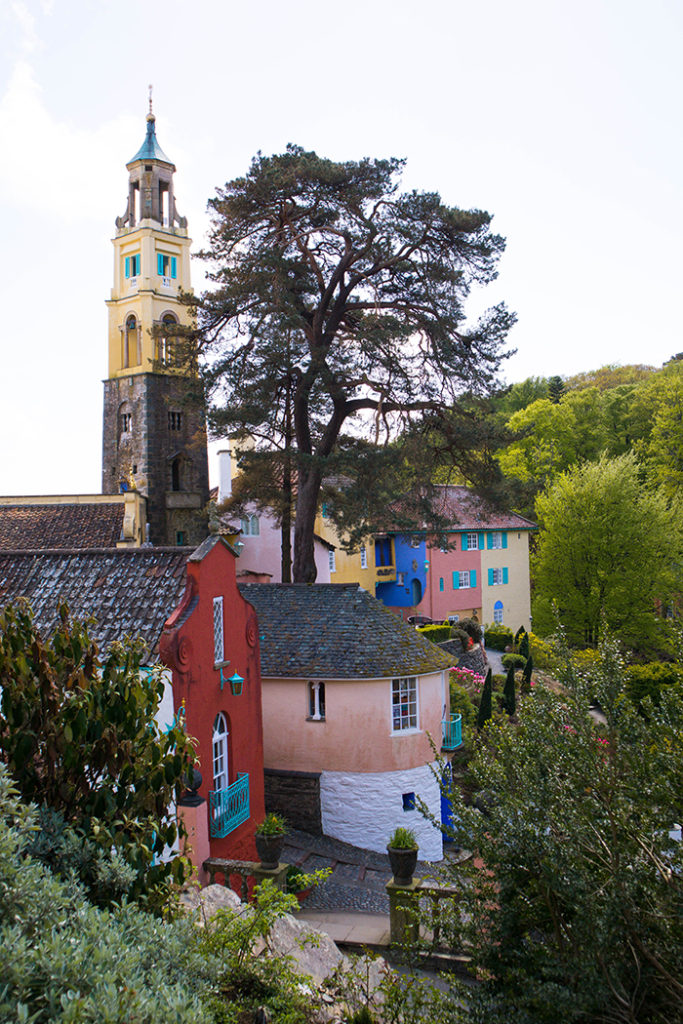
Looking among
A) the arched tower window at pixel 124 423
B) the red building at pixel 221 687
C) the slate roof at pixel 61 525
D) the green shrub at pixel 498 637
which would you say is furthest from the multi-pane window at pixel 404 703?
the arched tower window at pixel 124 423

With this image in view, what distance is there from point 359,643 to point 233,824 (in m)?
6.23

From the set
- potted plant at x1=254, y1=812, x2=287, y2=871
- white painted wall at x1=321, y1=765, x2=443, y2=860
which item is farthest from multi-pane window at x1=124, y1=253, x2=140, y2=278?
potted plant at x1=254, y1=812, x2=287, y2=871

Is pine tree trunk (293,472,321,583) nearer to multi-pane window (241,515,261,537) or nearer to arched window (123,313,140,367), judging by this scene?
multi-pane window (241,515,261,537)

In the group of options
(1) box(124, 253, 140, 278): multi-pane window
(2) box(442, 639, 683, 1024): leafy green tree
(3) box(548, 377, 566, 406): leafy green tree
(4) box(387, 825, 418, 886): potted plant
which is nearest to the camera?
(2) box(442, 639, 683, 1024): leafy green tree

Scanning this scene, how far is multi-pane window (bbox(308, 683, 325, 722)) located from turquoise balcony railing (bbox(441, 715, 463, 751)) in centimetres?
390

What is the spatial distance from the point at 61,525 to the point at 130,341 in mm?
18844

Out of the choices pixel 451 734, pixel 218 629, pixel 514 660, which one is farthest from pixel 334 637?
pixel 514 660

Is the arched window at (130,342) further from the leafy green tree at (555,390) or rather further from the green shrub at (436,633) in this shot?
the leafy green tree at (555,390)

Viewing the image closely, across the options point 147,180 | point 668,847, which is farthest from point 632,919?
point 147,180

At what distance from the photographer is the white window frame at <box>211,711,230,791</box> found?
15031 millimetres

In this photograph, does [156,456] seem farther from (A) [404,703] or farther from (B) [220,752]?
(B) [220,752]

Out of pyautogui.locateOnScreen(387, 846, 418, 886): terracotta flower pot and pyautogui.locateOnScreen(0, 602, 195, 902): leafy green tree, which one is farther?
pyautogui.locateOnScreen(387, 846, 418, 886): terracotta flower pot

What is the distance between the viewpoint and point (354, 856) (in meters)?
Result: 18.5

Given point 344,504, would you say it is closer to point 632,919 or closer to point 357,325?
point 357,325
